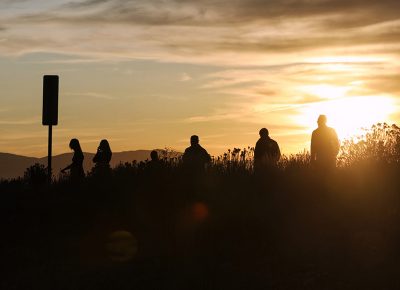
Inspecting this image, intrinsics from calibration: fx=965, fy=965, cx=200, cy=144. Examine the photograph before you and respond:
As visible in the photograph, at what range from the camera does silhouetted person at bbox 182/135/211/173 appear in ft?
62.6

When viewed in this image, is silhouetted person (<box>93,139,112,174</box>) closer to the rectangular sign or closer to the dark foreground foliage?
the rectangular sign

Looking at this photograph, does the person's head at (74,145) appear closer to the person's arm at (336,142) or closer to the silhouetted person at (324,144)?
the silhouetted person at (324,144)

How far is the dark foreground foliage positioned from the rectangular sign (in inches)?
178

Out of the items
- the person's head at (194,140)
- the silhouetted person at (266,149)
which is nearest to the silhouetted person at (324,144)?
the silhouetted person at (266,149)

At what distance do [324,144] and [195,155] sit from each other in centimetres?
274

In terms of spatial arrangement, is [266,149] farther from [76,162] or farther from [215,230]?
[215,230]

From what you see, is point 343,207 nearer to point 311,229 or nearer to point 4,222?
point 311,229

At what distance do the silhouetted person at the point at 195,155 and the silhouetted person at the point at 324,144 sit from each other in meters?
2.26

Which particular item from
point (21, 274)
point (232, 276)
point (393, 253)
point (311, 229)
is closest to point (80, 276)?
point (21, 274)

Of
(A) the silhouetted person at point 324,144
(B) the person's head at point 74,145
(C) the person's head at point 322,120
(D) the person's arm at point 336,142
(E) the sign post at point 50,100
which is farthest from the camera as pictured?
(B) the person's head at point 74,145

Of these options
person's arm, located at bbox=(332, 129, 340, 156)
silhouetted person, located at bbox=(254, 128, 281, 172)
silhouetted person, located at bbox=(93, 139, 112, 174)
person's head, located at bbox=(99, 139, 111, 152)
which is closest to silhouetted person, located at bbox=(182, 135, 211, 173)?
silhouetted person, located at bbox=(254, 128, 281, 172)

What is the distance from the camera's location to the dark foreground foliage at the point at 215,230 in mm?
13344

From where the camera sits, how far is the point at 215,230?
1502 cm

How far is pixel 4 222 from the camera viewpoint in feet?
59.6
